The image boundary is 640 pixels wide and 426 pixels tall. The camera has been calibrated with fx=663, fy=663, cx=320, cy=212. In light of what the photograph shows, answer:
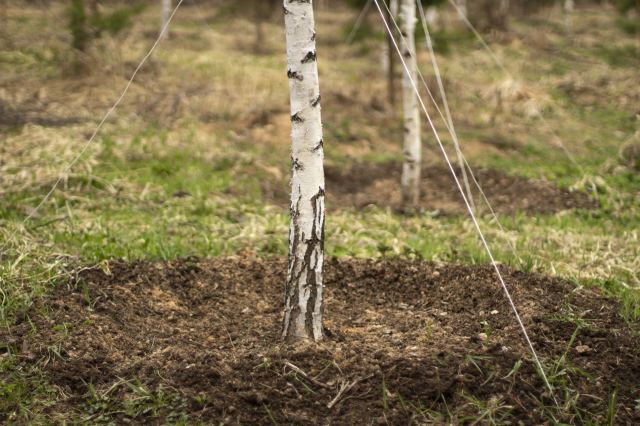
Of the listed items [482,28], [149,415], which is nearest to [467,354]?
[149,415]

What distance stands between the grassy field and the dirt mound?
0.84 feet

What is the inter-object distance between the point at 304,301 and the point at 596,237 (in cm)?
376

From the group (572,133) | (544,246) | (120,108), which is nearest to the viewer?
(544,246)

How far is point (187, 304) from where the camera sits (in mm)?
4160

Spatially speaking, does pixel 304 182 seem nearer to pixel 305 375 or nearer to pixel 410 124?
pixel 305 375

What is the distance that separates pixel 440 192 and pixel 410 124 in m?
1.59

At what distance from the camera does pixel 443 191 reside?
8.26 m

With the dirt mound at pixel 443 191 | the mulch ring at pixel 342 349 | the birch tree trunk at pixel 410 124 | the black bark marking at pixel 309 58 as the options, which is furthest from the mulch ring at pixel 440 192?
the black bark marking at pixel 309 58

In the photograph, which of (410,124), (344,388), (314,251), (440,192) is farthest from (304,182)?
(440,192)

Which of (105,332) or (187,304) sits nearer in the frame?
(105,332)

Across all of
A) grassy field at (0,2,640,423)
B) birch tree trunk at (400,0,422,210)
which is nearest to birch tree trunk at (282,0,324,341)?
grassy field at (0,2,640,423)

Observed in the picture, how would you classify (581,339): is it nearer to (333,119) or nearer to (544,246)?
(544,246)

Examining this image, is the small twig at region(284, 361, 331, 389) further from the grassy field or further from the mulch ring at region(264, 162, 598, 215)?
the mulch ring at region(264, 162, 598, 215)

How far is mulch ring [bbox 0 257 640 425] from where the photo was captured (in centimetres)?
294
